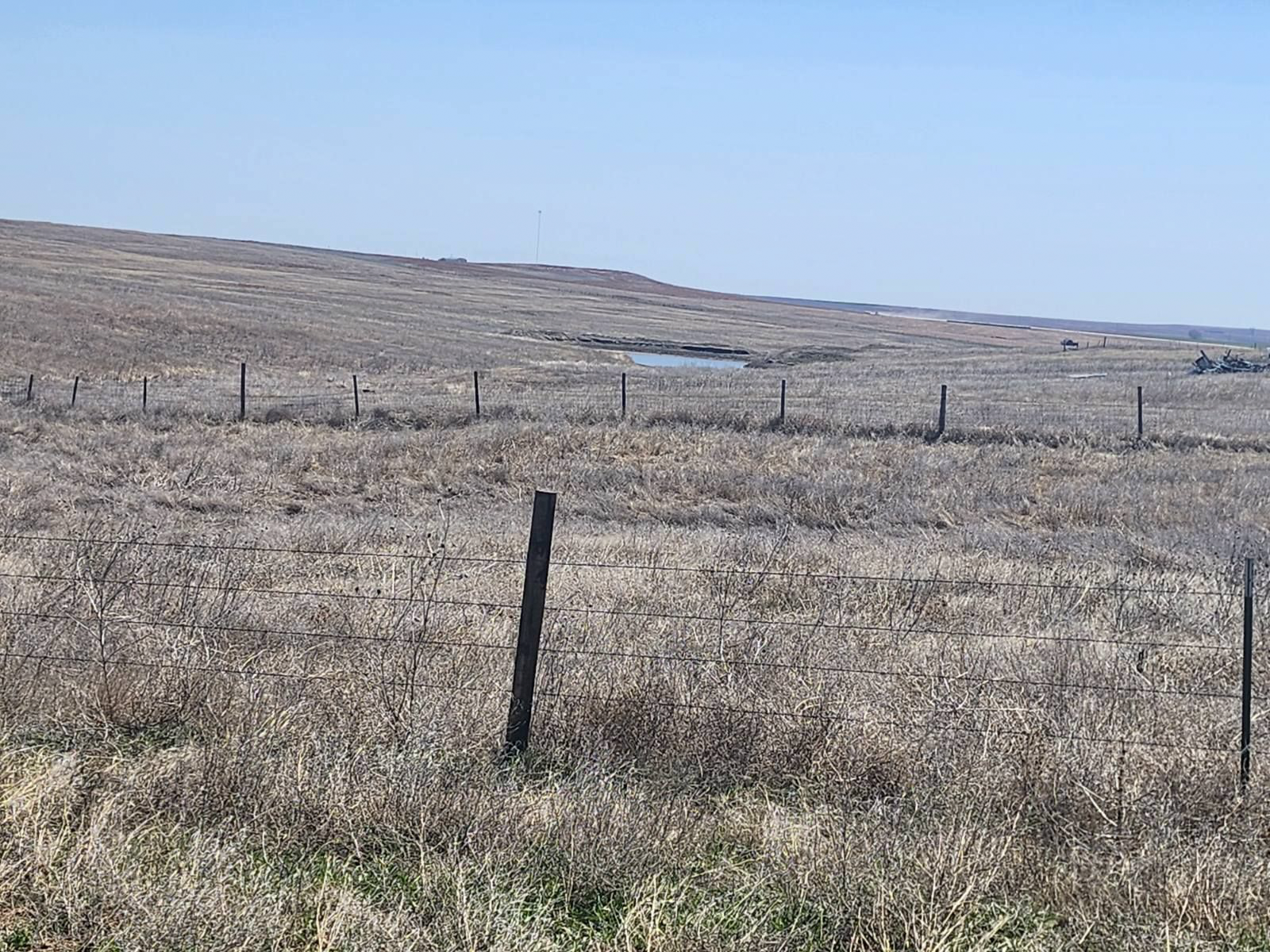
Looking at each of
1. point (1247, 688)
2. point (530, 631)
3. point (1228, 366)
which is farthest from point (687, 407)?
point (1228, 366)

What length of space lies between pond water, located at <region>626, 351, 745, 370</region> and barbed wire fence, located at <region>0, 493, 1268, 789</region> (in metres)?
55.5

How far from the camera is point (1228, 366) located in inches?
1704

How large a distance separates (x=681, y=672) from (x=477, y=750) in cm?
129

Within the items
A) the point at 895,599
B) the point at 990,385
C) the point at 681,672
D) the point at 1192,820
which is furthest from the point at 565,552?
the point at 990,385

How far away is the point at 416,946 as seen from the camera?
404 cm

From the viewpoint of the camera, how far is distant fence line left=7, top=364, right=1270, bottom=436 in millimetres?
24719

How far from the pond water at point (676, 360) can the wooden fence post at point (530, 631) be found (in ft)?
193

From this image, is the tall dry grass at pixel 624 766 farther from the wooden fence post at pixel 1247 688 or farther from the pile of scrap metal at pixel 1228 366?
the pile of scrap metal at pixel 1228 366

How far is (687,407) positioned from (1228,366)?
84.2 feet

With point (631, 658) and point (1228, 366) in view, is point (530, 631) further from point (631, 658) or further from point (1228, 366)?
point (1228, 366)

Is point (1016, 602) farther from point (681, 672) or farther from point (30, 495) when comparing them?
point (30, 495)

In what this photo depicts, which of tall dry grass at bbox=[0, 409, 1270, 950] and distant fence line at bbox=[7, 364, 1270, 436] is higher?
distant fence line at bbox=[7, 364, 1270, 436]

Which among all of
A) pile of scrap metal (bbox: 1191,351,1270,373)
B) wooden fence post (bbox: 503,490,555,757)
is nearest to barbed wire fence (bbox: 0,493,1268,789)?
wooden fence post (bbox: 503,490,555,757)

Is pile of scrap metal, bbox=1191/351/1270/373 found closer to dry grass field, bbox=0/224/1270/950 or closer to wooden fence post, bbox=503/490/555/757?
dry grass field, bbox=0/224/1270/950
